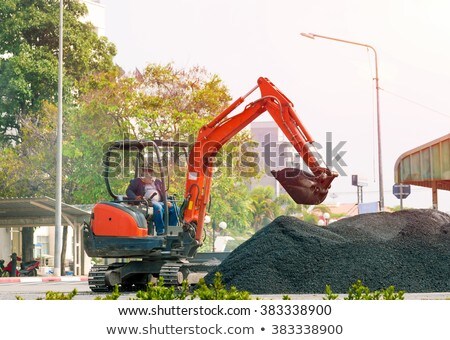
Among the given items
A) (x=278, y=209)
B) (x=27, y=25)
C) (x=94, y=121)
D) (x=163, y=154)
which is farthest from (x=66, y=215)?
(x=278, y=209)

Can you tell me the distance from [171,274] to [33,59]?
41004 mm

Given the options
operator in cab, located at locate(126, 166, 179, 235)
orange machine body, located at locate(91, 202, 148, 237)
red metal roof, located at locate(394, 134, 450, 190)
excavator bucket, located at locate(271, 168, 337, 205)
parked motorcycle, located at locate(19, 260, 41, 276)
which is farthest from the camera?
parked motorcycle, located at locate(19, 260, 41, 276)

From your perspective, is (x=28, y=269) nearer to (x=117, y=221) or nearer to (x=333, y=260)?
(x=117, y=221)

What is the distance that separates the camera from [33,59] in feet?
198

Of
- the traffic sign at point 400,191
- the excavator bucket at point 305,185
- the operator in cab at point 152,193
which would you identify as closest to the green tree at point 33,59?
the traffic sign at point 400,191

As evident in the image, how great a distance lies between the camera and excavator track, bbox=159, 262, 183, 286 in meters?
21.4

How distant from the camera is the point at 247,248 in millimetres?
22328

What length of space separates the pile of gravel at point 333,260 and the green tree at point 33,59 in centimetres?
3836

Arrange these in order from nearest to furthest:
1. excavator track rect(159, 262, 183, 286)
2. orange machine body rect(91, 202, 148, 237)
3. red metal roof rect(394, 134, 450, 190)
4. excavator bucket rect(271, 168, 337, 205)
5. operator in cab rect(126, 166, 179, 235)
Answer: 1. excavator track rect(159, 262, 183, 286)
2. orange machine body rect(91, 202, 148, 237)
3. operator in cab rect(126, 166, 179, 235)
4. excavator bucket rect(271, 168, 337, 205)
5. red metal roof rect(394, 134, 450, 190)

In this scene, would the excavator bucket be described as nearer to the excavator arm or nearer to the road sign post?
the excavator arm

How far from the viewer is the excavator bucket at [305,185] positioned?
22469 millimetres

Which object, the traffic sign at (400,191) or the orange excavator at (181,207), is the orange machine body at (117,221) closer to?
the orange excavator at (181,207)

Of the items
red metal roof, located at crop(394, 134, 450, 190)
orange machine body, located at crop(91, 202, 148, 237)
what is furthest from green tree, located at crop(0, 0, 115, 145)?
orange machine body, located at crop(91, 202, 148, 237)
